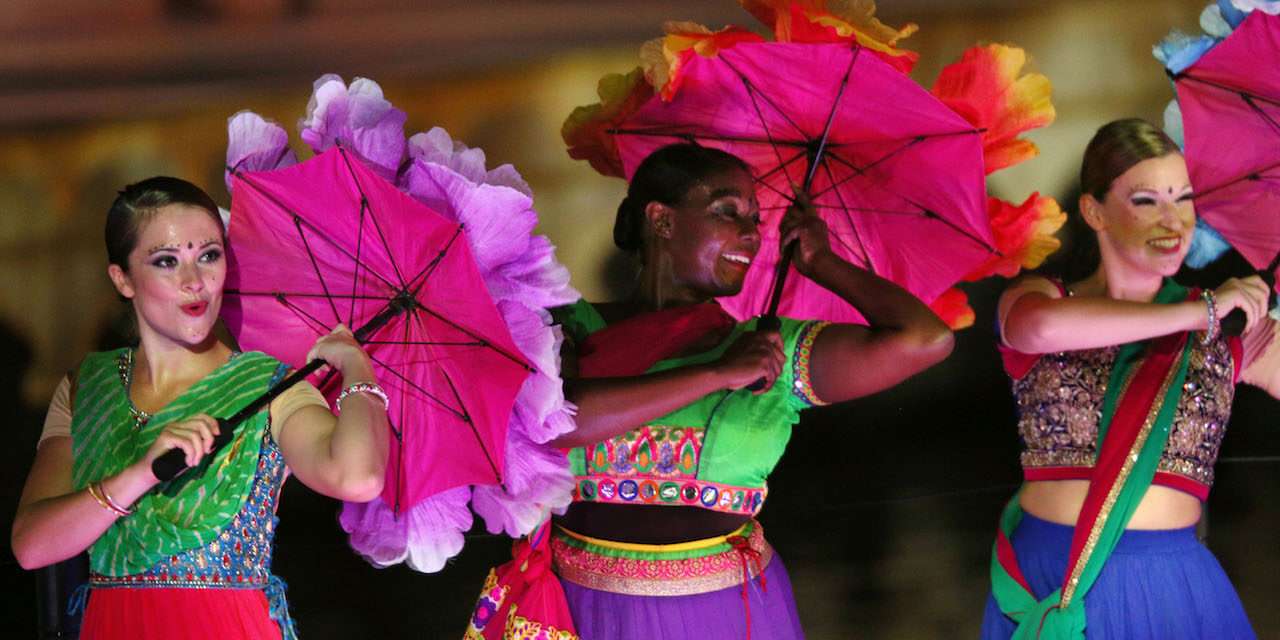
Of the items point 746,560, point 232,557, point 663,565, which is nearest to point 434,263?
point 232,557

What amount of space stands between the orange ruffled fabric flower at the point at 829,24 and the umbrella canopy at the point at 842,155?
6cm

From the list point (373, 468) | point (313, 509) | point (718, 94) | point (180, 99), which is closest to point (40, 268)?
point (180, 99)

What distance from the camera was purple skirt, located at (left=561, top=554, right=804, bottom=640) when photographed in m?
2.78

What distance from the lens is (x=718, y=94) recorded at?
312cm

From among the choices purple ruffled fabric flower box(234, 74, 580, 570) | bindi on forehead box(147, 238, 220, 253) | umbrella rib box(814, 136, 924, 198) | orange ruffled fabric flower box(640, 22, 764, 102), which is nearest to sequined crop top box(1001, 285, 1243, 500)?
umbrella rib box(814, 136, 924, 198)

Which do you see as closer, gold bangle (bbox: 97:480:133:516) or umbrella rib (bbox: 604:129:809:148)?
gold bangle (bbox: 97:480:133:516)

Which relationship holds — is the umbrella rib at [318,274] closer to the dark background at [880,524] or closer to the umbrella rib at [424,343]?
the umbrella rib at [424,343]

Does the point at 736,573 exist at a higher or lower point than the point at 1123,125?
lower

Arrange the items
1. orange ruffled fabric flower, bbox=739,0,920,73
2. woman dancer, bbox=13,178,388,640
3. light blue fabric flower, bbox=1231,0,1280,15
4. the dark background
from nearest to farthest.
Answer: woman dancer, bbox=13,178,388,640 < orange ruffled fabric flower, bbox=739,0,920,73 < light blue fabric flower, bbox=1231,0,1280,15 < the dark background

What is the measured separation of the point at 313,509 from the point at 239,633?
2775 mm

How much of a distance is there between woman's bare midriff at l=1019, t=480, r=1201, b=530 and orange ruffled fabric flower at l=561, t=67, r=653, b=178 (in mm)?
1073

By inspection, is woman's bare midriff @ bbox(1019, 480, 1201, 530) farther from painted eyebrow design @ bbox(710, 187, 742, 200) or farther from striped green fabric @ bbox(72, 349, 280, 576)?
striped green fabric @ bbox(72, 349, 280, 576)

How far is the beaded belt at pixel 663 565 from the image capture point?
2.79m

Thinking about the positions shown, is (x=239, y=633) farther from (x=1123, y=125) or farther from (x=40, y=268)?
(x=40, y=268)
